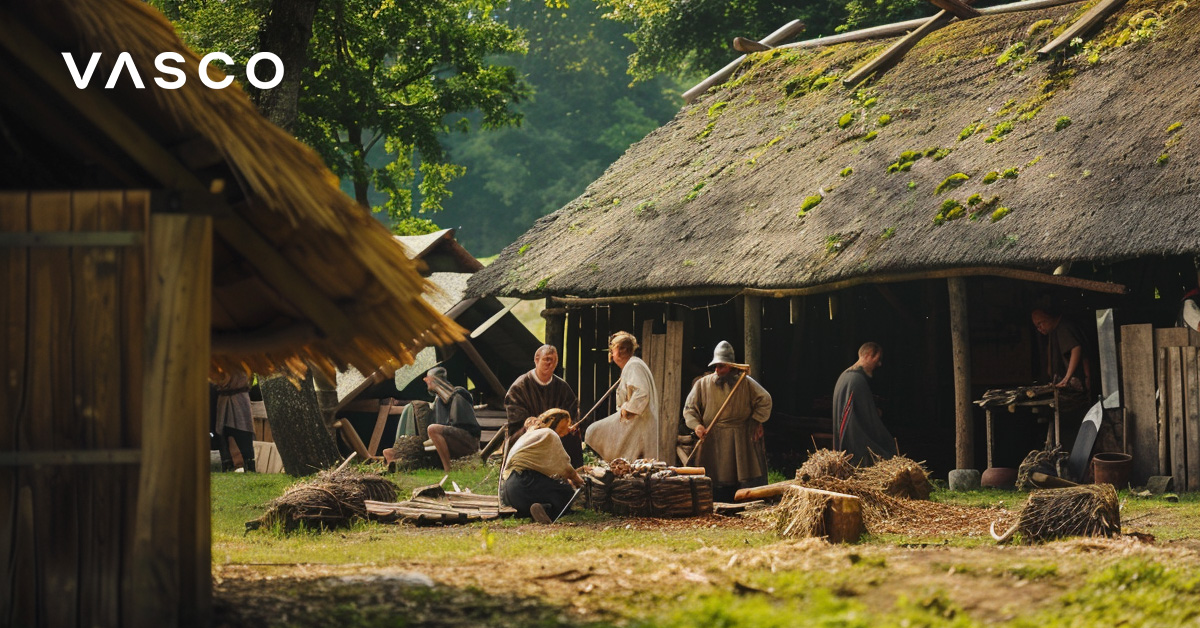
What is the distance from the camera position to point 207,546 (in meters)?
5.25

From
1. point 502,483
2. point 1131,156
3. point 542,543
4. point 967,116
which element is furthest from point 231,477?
point 1131,156

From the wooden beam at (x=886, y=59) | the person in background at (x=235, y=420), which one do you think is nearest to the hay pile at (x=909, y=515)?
the wooden beam at (x=886, y=59)

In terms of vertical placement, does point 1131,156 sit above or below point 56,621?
above

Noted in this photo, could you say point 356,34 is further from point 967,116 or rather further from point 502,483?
point 502,483

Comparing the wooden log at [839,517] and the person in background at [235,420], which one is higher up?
the person in background at [235,420]

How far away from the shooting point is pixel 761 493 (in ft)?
35.3

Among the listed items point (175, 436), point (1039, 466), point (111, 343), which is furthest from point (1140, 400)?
point (111, 343)

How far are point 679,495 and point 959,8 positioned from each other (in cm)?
930

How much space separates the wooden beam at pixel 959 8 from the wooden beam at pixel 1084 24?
7.72 ft

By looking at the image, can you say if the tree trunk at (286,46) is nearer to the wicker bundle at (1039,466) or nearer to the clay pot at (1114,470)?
the wicker bundle at (1039,466)

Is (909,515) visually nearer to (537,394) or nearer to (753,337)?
(537,394)

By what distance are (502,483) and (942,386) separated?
6.96m

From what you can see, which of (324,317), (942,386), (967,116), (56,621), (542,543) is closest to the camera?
(56,621)

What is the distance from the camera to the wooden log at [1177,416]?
36.8 ft
